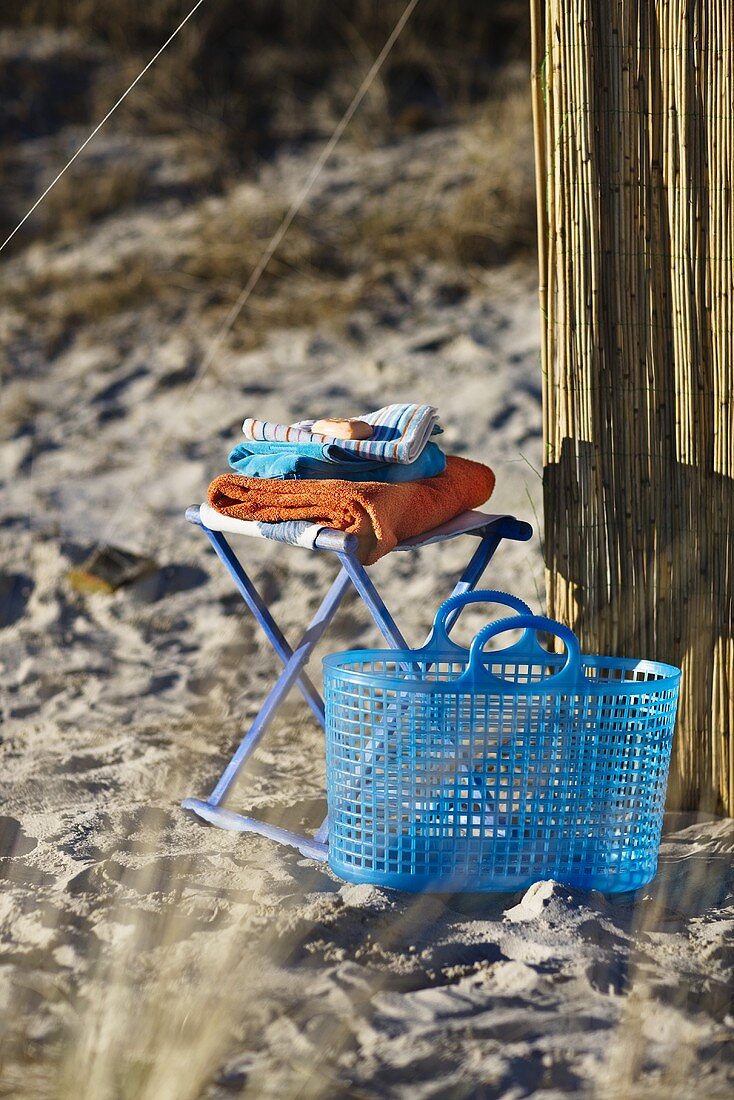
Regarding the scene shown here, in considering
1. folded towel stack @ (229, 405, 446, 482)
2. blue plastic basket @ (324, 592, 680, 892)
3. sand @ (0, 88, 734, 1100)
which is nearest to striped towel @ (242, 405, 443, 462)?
folded towel stack @ (229, 405, 446, 482)

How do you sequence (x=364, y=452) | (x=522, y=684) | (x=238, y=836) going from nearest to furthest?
(x=522, y=684) < (x=364, y=452) < (x=238, y=836)

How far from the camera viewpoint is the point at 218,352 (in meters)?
6.00

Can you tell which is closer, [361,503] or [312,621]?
[361,503]

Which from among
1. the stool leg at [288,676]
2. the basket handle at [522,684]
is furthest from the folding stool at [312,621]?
the basket handle at [522,684]

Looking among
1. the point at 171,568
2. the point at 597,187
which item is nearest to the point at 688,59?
the point at 597,187

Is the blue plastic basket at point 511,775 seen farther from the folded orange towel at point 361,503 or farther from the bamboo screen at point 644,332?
the bamboo screen at point 644,332

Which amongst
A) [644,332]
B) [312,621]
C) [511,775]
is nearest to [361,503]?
[312,621]

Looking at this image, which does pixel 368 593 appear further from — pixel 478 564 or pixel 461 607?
pixel 478 564

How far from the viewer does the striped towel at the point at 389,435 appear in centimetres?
259

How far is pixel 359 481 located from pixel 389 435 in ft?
0.40

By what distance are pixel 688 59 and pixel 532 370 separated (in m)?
2.71

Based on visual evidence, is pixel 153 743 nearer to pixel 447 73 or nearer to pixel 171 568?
pixel 171 568

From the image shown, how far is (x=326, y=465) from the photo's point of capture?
2.64 meters

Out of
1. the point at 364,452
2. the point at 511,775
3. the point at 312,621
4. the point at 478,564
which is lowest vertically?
the point at 511,775
